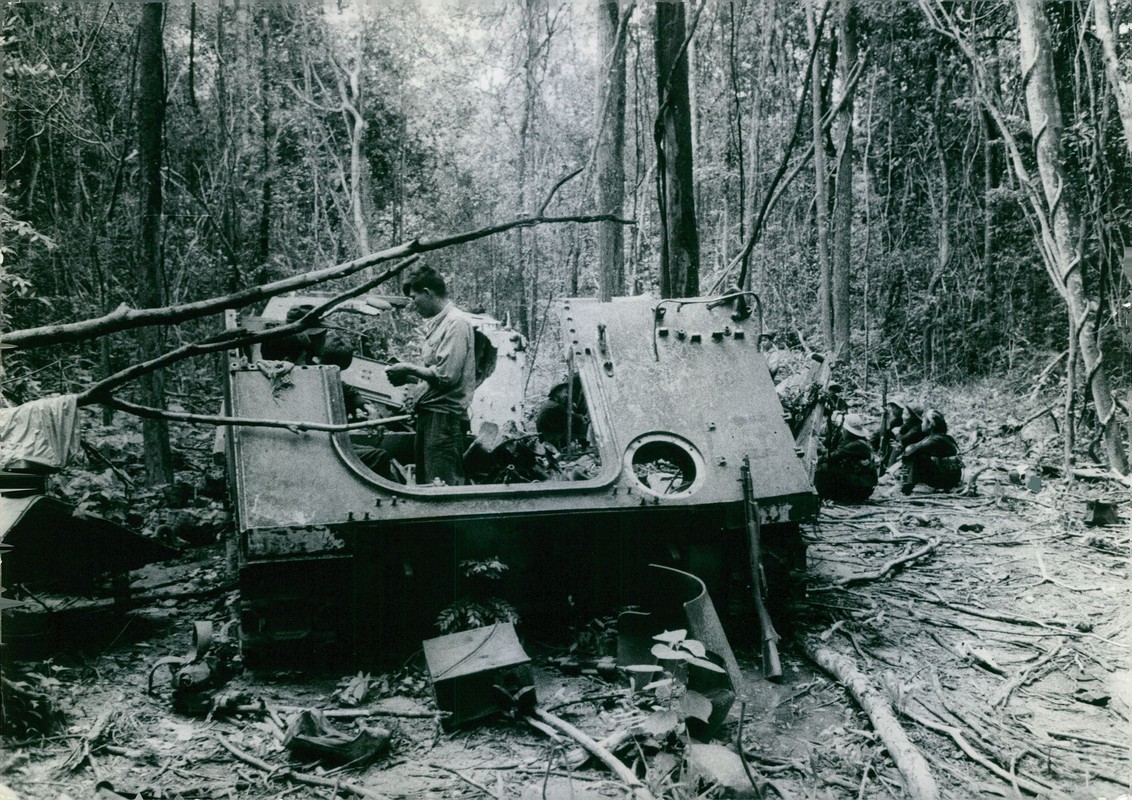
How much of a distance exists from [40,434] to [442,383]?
2023mm

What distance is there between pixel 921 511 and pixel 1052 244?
2.57 m

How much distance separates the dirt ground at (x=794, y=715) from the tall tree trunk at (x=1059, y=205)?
1.76 metres

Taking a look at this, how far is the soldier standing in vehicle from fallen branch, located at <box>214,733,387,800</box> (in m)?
1.87

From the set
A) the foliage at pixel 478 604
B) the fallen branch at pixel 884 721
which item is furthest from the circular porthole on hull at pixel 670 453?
the fallen branch at pixel 884 721

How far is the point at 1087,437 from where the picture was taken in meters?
8.00

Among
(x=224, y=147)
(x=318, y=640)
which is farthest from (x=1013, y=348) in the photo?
(x=318, y=640)

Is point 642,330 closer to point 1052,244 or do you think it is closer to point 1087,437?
point 1052,244

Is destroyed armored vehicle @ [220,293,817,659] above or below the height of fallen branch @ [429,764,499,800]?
above

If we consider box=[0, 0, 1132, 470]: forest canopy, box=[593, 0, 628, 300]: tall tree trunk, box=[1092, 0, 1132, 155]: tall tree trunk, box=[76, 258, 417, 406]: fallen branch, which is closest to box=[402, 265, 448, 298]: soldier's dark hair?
box=[0, 0, 1132, 470]: forest canopy

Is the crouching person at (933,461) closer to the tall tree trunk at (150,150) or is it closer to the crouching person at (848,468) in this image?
the crouching person at (848,468)

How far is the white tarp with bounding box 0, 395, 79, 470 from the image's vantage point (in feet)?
11.5

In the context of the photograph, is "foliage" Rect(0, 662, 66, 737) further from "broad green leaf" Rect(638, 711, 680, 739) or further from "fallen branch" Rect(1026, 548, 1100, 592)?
"fallen branch" Rect(1026, 548, 1100, 592)

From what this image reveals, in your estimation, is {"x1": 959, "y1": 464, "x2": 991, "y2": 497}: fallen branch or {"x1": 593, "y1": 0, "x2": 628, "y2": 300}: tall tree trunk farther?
{"x1": 593, "y1": 0, "x2": 628, "y2": 300}: tall tree trunk

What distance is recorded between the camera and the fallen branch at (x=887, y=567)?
17.6ft
